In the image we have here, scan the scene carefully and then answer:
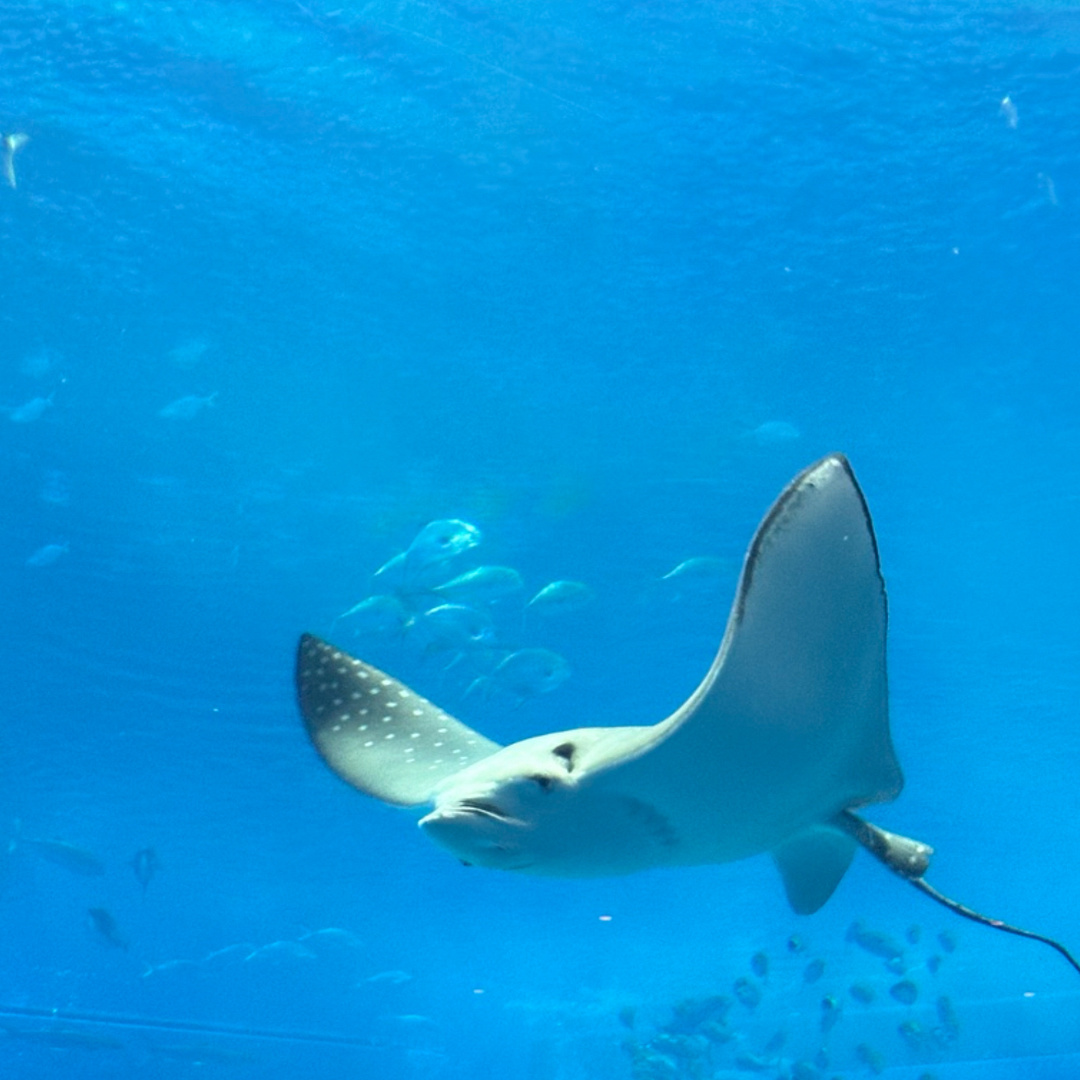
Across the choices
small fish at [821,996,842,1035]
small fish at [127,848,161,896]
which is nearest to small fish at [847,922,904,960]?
small fish at [821,996,842,1035]

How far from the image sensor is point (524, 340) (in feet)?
32.0

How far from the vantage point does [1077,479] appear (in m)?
11.1

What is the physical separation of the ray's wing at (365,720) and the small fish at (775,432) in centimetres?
689

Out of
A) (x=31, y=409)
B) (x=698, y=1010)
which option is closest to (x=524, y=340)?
(x=31, y=409)

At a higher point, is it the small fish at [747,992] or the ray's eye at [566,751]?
the ray's eye at [566,751]

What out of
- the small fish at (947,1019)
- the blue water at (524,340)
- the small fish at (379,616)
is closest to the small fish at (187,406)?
the blue water at (524,340)

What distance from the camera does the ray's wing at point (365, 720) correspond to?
384 cm

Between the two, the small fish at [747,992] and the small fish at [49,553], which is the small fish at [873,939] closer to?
the small fish at [747,992]

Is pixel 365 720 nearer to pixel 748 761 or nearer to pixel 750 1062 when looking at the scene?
pixel 748 761

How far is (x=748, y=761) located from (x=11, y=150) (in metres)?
7.84

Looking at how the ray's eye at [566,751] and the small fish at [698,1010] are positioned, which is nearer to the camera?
the ray's eye at [566,751]

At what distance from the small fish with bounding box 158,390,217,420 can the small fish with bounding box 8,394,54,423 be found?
3.51 ft

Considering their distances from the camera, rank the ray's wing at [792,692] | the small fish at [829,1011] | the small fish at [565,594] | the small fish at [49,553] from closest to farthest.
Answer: the ray's wing at [792,692] < the small fish at [565,594] < the small fish at [49,553] < the small fish at [829,1011]

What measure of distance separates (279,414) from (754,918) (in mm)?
21647
